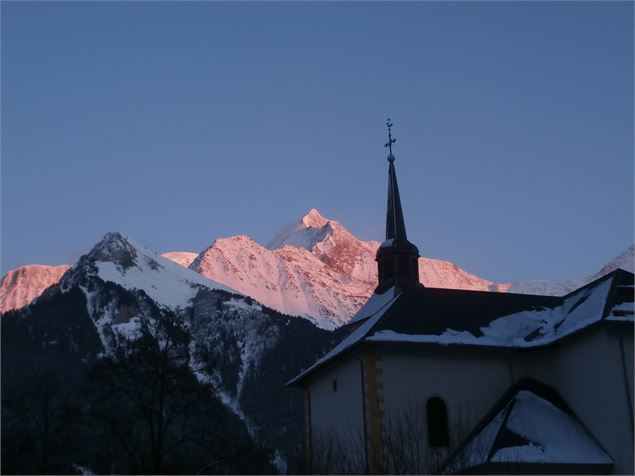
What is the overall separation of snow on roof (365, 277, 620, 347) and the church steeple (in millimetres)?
12268

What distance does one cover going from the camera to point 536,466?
2697 cm

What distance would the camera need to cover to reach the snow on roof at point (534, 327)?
29.9m

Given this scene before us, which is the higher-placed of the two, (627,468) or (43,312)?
(43,312)

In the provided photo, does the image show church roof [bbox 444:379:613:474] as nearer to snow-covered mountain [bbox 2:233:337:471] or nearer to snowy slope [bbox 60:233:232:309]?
snow-covered mountain [bbox 2:233:337:471]

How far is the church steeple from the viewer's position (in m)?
46.3

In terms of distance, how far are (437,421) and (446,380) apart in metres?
1.28

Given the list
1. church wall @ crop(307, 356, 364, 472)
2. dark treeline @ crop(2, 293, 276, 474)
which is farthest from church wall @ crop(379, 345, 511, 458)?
dark treeline @ crop(2, 293, 276, 474)

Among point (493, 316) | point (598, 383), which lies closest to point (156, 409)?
point (493, 316)

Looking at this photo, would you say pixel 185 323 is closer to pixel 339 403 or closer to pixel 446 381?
pixel 339 403

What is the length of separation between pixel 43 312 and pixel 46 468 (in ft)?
278

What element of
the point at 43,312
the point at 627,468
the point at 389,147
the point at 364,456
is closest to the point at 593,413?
the point at 627,468

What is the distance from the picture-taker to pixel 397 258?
46.8 m

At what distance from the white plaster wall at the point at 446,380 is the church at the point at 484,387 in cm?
3

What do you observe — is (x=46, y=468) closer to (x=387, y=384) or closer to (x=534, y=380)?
(x=387, y=384)
